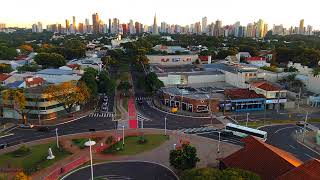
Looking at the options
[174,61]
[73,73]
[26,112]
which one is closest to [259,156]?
[26,112]

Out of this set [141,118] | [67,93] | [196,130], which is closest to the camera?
[196,130]

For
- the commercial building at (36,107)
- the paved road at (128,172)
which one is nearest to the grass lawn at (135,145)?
the paved road at (128,172)

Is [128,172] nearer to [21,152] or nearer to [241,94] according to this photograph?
[21,152]

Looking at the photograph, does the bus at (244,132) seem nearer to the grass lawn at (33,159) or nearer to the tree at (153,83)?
the grass lawn at (33,159)

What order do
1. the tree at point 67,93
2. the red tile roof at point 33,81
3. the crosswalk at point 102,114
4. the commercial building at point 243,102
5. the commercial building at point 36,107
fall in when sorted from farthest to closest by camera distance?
the red tile roof at point 33,81
the commercial building at point 243,102
the crosswalk at point 102,114
the tree at point 67,93
the commercial building at point 36,107

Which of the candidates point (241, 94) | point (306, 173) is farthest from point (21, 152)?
point (241, 94)

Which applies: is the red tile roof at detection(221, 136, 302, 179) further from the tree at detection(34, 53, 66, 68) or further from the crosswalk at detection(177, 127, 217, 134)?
the tree at detection(34, 53, 66, 68)
